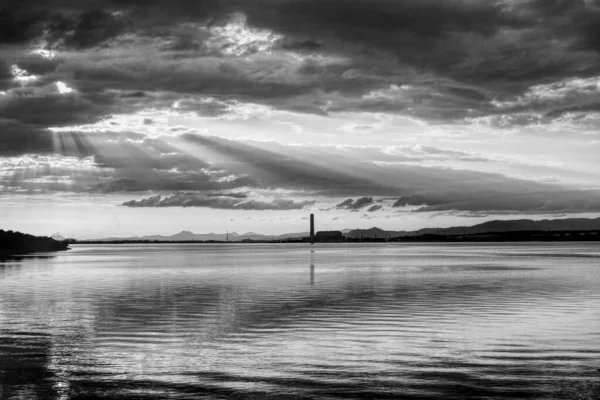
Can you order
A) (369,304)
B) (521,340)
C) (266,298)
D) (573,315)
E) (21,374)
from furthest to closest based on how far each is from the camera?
(266,298), (369,304), (573,315), (521,340), (21,374)

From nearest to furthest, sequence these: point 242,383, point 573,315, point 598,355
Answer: point 242,383 < point 598,355 < point 573,315

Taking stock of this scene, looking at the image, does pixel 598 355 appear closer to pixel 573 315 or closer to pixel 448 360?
pixel 448 360

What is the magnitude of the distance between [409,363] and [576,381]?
222 inches

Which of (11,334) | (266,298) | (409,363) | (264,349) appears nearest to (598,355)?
(409,363)

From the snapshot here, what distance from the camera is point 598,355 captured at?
978 inches

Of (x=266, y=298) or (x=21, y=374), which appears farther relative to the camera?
(x=266, y=298)

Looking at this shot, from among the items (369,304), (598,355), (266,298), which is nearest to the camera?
(598,355)

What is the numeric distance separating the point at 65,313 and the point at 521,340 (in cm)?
2729

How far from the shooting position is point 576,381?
20.2 metres

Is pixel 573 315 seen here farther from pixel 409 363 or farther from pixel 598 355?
pixel 409 363

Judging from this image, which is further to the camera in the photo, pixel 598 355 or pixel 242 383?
pixel 598 355

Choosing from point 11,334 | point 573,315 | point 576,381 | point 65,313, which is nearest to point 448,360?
point 576,381

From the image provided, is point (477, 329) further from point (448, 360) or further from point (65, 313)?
point (65, 313)

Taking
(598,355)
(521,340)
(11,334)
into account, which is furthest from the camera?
(11,334)
